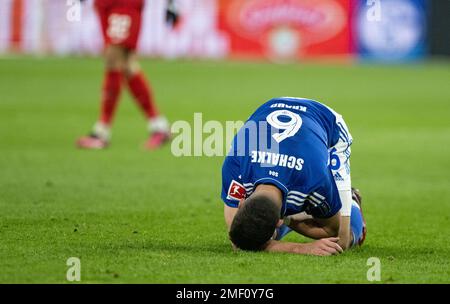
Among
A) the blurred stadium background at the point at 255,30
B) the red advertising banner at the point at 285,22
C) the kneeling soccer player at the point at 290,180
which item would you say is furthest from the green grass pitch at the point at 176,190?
the red advertising banner at the point at 285,22

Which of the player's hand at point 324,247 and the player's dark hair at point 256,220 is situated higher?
the player's dark hair at point 256,220

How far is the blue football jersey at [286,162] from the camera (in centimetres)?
522

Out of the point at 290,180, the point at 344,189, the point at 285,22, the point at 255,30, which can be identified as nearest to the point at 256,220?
the point at 290,180

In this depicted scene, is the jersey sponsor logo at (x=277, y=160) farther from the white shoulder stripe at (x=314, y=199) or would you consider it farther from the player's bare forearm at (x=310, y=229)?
the player's bare forearm at (x=310, y=229)

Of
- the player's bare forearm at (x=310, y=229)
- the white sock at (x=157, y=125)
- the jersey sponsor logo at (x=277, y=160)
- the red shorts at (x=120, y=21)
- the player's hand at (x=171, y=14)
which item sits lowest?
the player's bare forearm at (x=310, y=229)

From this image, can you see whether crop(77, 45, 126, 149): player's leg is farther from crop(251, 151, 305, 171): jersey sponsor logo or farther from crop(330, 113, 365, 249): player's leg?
crop(251, 151, 305, 171): jersey sponsor logo

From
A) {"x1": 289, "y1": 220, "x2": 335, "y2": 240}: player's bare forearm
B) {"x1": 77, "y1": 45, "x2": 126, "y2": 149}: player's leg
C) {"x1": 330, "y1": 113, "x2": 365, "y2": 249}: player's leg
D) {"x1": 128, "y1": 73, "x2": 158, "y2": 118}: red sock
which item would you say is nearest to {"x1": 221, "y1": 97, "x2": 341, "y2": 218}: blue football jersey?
{"x1": 330, "y1": 113, "x2": 365, "y2": 249}: player's leg

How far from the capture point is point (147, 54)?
2381 centimetres

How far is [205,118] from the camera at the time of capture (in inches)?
526

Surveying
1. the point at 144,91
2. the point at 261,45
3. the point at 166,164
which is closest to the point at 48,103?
the point at 144,91

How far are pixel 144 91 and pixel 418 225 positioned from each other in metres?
4.85

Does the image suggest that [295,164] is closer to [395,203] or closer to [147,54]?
[395,203]

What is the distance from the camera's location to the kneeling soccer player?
5125 millimetres

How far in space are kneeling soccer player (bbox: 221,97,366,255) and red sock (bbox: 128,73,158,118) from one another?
212 inches
